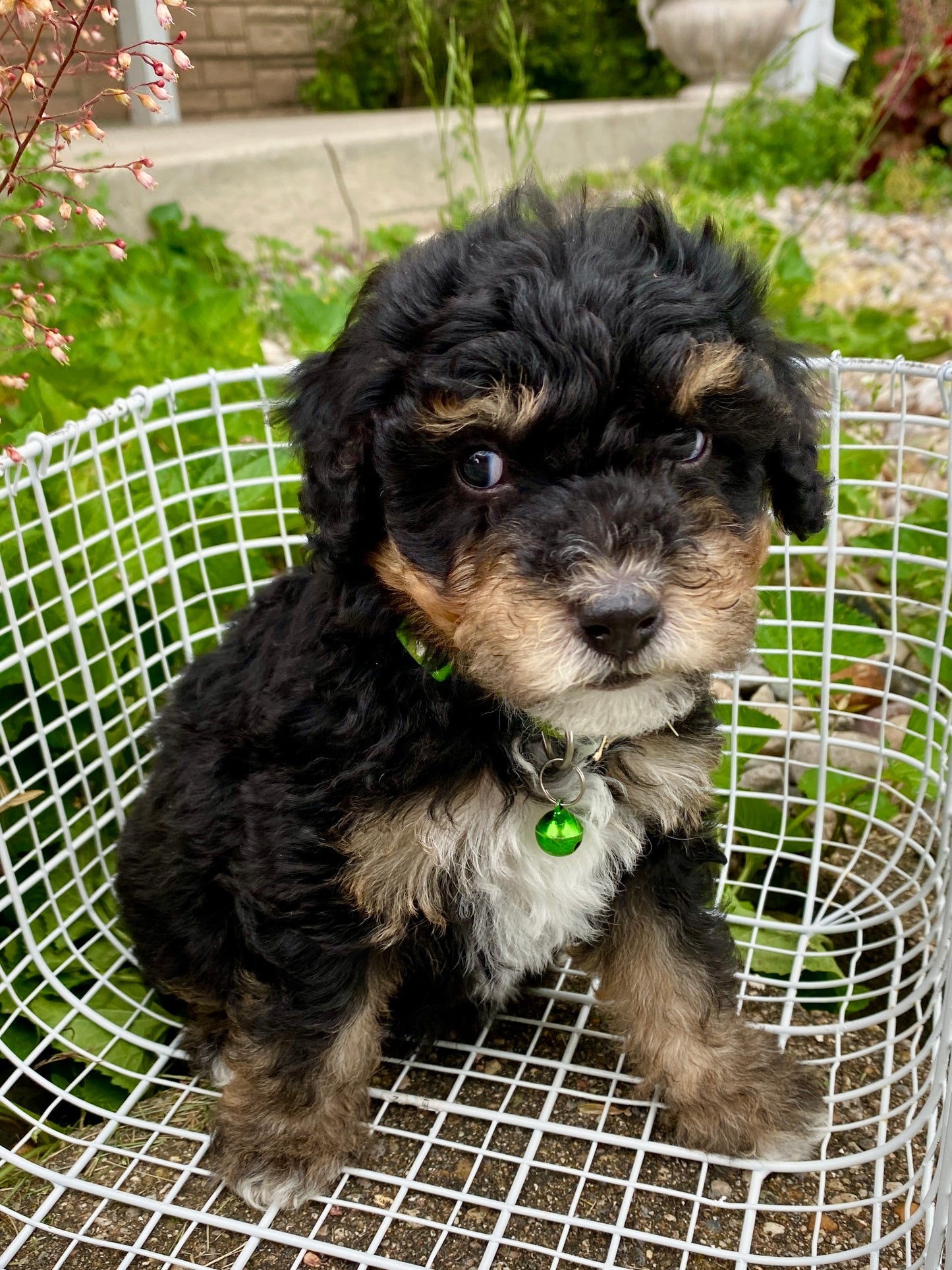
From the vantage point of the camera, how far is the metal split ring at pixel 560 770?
2.21 meters

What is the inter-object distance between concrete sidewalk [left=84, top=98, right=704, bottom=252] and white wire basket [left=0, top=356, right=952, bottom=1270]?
154 inches

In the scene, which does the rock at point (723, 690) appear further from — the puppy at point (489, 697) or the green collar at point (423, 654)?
the green collar at point (423, 654)

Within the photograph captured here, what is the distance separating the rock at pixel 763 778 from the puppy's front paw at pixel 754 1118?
118 centimetres

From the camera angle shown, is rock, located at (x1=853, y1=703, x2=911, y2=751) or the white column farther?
the white column

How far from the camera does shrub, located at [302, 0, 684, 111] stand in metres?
13.3

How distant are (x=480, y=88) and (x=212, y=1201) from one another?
14207 mm

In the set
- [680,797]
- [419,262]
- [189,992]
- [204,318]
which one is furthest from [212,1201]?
[204,318]

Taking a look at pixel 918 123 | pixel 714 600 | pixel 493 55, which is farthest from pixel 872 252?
pixel 714 600

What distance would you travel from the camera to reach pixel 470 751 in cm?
217

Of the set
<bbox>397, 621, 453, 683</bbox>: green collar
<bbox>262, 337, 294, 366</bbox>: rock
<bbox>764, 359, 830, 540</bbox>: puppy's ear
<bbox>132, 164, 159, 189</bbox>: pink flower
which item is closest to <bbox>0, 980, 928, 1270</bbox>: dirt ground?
<bbox>397, 621, 453, 683</bbox>: green collar

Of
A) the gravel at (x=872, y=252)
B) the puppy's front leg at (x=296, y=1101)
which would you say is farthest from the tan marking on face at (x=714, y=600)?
the gravel at (x=872, y=252)

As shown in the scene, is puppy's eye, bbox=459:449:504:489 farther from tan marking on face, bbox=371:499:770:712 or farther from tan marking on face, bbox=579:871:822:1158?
tan marking on face, bbox=579:871:822:1158

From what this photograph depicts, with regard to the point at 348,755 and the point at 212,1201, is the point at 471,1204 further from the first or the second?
the point at 348,755

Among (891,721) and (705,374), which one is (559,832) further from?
(891,721)
